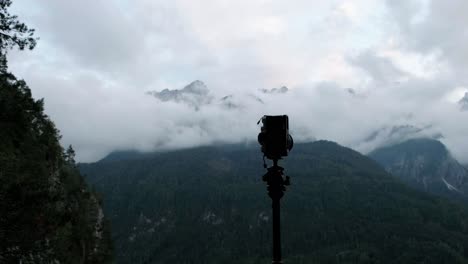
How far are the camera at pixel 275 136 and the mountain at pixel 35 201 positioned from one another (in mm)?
13153

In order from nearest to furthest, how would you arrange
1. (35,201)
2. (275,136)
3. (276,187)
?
1. (275,136)
2. (276,187)
3. (35,201)

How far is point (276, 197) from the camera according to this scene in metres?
11.6

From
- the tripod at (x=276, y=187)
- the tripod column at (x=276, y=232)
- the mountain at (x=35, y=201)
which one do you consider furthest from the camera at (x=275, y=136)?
the mountain at (x=35, y=201)

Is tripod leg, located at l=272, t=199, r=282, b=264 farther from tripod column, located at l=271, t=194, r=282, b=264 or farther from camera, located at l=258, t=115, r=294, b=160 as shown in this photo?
camera, located at l=258, t=115, r=294, b=160

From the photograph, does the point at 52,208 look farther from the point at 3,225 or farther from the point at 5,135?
the point at 5,135

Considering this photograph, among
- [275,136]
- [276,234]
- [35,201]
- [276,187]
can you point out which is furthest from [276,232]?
[35,201]

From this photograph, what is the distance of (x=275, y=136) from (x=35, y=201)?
1398cm

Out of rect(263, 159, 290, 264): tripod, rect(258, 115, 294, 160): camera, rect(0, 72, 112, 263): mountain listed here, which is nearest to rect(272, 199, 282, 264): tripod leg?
rect(263, 159, 290, 264): tripod

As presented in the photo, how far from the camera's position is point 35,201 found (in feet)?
70.5

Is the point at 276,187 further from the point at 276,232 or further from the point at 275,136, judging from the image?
the point at 275,136

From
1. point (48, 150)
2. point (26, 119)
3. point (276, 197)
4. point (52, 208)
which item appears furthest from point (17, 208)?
point (48, 150)

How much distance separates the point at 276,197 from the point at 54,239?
55.7 feet

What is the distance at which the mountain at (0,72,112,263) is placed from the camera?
20391 mm

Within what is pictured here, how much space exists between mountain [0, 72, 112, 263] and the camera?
13.2 m
